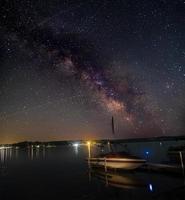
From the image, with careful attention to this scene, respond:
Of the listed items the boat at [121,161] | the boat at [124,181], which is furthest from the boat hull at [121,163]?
the boat at [124,181]

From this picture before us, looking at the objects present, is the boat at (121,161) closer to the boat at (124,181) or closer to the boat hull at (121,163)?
the boat hull at (121,163)

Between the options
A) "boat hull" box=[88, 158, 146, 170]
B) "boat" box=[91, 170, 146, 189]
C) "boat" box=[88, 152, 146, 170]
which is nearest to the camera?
"boat" box=[91, 170, 146, 189]

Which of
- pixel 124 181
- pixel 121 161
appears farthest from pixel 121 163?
pixel 124 181

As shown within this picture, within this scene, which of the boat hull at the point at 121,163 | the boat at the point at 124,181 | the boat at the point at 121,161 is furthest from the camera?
the boat at the point at 121,161

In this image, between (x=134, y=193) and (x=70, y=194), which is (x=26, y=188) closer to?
(x=70, y=194)

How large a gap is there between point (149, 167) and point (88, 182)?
10685mm

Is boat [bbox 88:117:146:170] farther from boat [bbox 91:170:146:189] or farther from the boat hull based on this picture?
boat [bbox 91:170:146:189]

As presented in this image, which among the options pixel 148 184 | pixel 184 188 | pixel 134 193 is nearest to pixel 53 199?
pixel 134 193

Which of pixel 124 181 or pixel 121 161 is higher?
pixel 121 161

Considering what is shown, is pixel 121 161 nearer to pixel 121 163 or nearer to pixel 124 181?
pixel 121 163

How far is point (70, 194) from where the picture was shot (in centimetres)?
3039

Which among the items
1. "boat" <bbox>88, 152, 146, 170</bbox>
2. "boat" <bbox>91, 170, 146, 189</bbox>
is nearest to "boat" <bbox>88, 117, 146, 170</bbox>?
"boat" <bbox>88, 152, 146, 170</bbox>

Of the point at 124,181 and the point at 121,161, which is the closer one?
the point at 124,181

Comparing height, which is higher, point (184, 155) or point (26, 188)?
point (184, 155)
